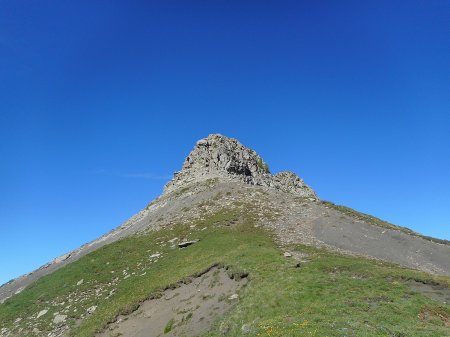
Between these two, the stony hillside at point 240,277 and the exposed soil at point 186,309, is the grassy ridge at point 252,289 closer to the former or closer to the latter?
the stony hillside at point 240,277

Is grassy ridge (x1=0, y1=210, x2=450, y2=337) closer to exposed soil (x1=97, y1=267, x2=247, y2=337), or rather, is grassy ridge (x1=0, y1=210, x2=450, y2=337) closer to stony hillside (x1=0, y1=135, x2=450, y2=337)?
stony hillside (x1=0, y1=135, x2=450, y2=337)

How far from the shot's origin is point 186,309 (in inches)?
1628

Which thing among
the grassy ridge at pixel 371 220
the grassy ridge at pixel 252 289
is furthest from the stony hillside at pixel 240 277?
the grassy ridge at pixel 371 220

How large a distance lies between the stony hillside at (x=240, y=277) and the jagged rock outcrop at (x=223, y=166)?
968cm

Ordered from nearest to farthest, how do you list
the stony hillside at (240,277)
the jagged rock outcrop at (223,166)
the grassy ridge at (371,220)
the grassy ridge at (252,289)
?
the grassy ridge at (252,289), the stony hillside at (240,277), the grassy ridge at (371,220), the jagged rock outcrop at (223,166)

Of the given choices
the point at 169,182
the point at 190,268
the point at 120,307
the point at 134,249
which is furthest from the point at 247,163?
the point at 120,307

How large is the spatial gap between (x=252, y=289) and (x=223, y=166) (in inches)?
2764

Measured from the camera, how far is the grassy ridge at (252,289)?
28969mm

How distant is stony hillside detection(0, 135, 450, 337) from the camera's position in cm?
3186

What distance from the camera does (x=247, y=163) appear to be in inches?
4626

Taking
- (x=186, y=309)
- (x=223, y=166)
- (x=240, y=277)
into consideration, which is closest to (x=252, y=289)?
(x=240, y=277)

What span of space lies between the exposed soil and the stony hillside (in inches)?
6.2

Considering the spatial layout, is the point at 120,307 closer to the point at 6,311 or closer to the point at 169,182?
the point at 6,311

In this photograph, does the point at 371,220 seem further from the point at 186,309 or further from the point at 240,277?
the point at 186,309
